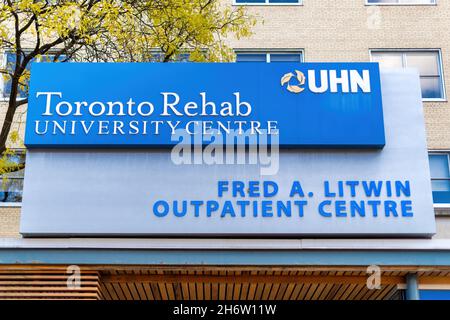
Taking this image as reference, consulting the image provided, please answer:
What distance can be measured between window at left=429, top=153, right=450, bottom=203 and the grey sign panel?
7.40 metres

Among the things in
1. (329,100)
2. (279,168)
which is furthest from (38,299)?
(329,100)

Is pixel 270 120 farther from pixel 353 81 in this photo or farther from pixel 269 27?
pixel 269 27

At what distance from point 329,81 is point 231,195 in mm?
2818

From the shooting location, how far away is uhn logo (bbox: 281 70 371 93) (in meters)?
11.9

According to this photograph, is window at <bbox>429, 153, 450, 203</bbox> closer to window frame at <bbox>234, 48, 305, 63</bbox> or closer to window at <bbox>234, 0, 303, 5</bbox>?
window frame at <bbox>234, 48, 305, 63</bbox>

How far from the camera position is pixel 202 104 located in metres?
11.8

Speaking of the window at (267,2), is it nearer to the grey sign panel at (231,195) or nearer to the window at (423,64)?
the window at (423,64)

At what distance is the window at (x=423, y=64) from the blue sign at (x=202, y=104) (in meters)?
8.43

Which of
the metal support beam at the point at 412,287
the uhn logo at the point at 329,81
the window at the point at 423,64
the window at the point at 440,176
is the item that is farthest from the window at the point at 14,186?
the metal support beam at the point at 412,287

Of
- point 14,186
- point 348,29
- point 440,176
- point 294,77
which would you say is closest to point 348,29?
point 348,29

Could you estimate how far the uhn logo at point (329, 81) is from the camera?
1195 centimetres

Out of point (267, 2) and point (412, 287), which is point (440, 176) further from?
point (412, 287)

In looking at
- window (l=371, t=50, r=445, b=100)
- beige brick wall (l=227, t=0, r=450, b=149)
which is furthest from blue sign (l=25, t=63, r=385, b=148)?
window (l=371, t=50, r=445, b=100)

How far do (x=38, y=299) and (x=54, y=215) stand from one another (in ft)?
4.61
